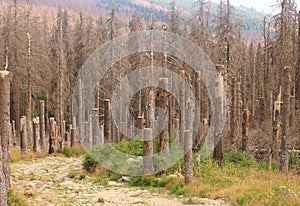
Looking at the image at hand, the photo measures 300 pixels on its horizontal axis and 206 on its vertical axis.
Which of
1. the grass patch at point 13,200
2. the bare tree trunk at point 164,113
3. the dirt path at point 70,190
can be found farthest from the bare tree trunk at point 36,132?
the grass patch at point 13,200

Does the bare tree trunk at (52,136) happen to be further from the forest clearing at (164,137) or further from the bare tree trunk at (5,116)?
the bare tree trunk at (5,116)

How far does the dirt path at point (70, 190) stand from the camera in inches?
393

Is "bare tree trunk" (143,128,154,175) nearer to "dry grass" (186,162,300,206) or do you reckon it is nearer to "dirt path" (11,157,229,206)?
"dirt path" (11,157,229,206)

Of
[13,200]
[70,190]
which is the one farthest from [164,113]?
[13,200]

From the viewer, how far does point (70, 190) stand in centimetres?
1176

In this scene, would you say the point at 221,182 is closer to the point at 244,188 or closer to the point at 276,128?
the point at 244,188

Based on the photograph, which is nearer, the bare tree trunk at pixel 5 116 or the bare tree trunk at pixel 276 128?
the bare tree trunk at pixel 5 116

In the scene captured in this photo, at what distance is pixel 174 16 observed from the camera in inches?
1150

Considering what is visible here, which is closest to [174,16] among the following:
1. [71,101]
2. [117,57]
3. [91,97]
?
[117,57]

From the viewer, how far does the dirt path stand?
32.8ft

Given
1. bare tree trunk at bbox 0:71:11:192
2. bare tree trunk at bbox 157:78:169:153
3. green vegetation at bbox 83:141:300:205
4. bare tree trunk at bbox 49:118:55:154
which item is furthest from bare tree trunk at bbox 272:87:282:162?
bare tree trunk at bbox 49:118:55:154

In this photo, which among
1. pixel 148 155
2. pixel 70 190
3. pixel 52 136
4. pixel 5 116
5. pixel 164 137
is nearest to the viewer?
pixel 5 116

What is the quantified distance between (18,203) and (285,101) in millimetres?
9107

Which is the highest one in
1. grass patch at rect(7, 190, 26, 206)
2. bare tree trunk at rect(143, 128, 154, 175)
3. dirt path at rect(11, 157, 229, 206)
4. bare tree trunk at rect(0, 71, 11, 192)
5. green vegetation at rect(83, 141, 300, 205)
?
bare tree trunk at rect(0, 71, 11, 192)
